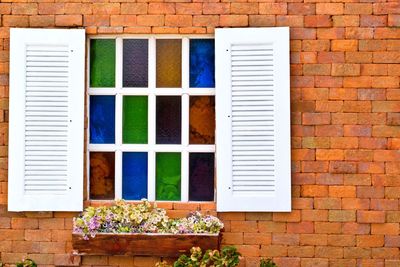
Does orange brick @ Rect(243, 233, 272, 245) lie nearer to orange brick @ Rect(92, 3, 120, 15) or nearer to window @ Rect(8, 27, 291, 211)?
window @ Rect(8, 27, 291, 211)

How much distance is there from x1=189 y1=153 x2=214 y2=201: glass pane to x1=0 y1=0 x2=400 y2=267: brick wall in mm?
153

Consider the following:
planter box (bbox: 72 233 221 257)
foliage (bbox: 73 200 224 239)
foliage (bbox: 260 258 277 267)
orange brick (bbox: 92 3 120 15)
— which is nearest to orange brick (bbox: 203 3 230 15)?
orange brick (bbox: 92 3 120 15)

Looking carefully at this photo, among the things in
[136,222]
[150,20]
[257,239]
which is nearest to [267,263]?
[257,239]

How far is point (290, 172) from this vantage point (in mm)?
5625

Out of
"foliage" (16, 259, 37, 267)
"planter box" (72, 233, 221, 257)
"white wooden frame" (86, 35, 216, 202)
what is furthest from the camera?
"white wooden frame" (86, 35, 216, 202)

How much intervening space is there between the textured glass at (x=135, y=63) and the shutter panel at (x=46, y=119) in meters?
0.39

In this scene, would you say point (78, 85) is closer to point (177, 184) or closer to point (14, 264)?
point (177, 184)

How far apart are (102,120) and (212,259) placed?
63.9 inches

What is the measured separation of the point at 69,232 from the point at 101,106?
3.79 feet

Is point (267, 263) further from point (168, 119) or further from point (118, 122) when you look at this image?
point (118, 122)

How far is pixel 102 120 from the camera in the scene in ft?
19.3

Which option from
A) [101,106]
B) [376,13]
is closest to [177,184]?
[101,106]

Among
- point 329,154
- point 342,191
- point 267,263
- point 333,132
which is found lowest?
point 267,263

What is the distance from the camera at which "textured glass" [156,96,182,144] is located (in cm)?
586
